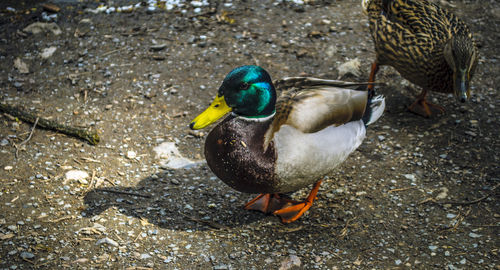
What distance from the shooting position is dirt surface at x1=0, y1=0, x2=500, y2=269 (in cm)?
299

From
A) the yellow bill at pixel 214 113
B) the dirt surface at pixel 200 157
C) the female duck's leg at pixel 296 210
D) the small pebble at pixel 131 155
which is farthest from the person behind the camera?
the small pebble at pixel 131 155

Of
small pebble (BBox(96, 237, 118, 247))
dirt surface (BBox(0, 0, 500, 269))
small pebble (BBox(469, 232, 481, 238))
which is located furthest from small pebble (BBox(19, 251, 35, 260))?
small pebble (BBox(469, 232, 481, 238))

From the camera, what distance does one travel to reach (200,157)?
12.8ft

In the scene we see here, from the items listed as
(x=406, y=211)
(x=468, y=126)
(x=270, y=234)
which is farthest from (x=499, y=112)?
(x=270, y=234)

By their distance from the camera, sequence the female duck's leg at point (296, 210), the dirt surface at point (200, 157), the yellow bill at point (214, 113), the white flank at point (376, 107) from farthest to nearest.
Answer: the white flank at point (376, 107) → the female duck's leg at point (296, 210) → the dirt surface at point (200, 157) → the yellow bill at point (214, 113)

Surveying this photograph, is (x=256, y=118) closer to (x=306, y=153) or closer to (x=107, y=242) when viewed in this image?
(x=306, y=153)

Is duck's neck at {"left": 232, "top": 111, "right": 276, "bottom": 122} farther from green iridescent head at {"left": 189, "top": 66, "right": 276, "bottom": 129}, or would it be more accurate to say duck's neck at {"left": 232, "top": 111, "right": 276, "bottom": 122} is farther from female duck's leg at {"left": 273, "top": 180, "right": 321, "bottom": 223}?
female duck's leg at {"left": 273, "top": 180, "right": 321, "bottom": 223}

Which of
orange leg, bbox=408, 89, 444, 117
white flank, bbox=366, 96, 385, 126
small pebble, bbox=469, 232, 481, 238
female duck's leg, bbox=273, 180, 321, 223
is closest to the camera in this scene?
small pebble, bbox=469, 232, 481, 238

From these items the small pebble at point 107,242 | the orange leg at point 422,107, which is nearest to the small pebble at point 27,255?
the small pebble at point 107,242

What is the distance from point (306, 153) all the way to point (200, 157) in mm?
1288

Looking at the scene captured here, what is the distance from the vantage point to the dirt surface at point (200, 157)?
9.82 feet

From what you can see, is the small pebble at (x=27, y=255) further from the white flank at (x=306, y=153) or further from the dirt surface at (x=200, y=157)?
the white flank at (x=306, y=153)

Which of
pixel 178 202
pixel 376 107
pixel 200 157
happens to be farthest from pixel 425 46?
pixel 178 202

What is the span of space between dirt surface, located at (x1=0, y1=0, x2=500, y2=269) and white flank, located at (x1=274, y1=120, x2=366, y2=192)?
468mm
